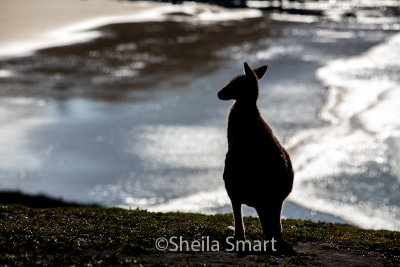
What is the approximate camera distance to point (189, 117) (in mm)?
41938

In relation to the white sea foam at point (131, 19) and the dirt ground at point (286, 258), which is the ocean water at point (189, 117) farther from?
the dirt ground at point (286, 258)

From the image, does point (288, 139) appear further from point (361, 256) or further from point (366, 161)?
point (361, 256)

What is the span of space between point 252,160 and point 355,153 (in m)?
23.0

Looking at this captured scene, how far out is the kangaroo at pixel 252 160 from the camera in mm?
13523

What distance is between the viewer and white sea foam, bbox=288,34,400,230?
28.6 m

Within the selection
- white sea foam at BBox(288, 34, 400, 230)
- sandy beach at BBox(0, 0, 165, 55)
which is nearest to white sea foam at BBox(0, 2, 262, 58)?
sandy beach at BBox(0, 0, 165, 55)

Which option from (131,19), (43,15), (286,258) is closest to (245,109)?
(286,258)

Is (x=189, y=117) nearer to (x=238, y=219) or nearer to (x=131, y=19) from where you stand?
(x=238, y=219)

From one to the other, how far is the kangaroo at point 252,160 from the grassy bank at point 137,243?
140 cm

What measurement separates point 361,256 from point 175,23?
224 feet

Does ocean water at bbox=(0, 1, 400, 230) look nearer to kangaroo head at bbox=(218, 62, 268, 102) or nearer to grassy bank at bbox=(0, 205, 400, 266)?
grassy bank at bbox=(0, 205, 400, 266)

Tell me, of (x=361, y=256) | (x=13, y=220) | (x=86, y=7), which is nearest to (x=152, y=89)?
(x=13, y=220)

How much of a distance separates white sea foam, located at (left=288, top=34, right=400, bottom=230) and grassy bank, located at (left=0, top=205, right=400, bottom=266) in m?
8.42

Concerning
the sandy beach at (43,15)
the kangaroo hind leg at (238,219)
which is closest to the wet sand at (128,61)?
the sandy beach at (43,15)
